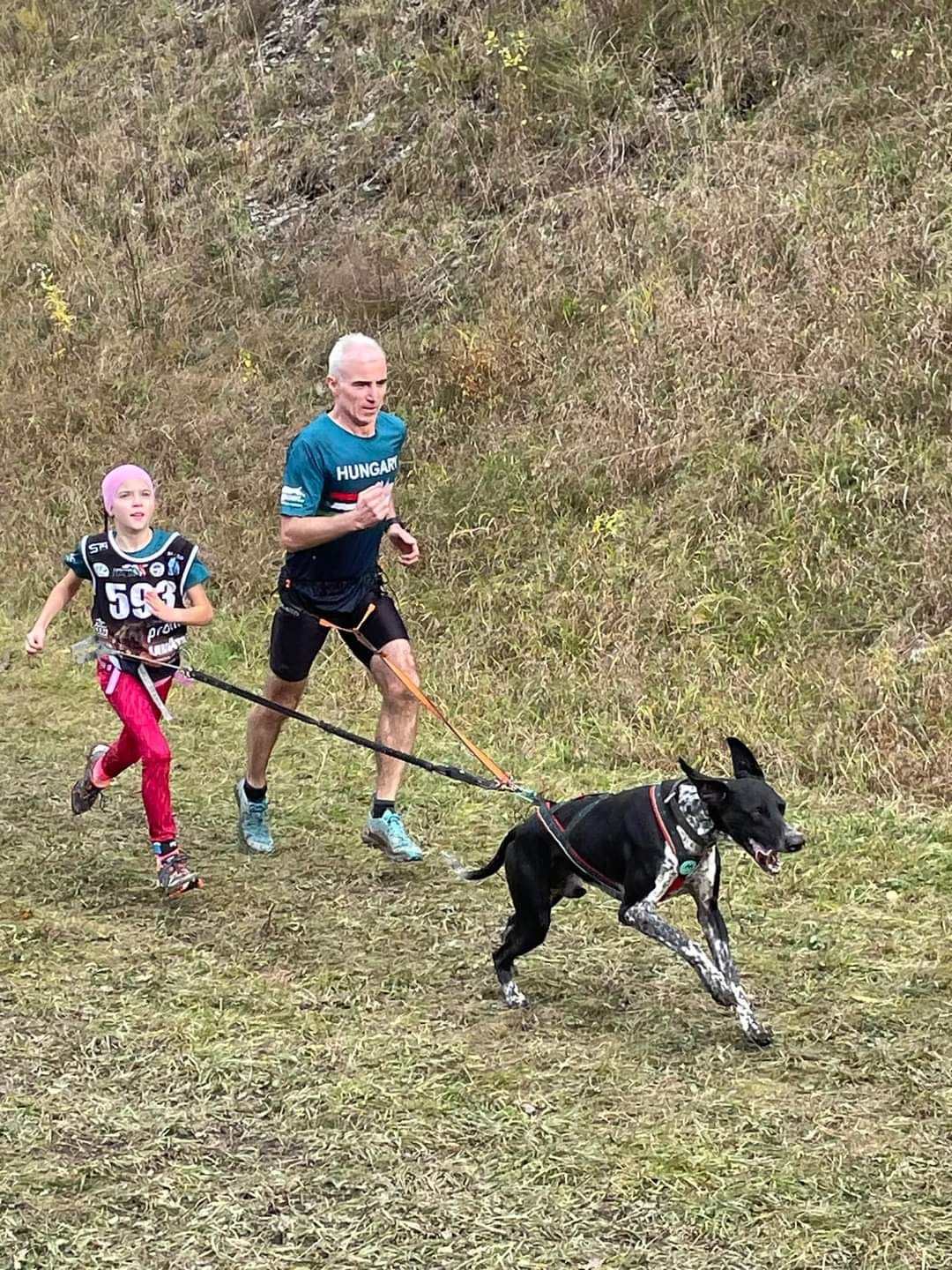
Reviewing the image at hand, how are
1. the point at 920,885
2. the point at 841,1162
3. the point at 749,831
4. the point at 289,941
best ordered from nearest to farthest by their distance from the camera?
the point at 841,1162 → the point at 749,831 → the point at 289,941 → the point at 920,885

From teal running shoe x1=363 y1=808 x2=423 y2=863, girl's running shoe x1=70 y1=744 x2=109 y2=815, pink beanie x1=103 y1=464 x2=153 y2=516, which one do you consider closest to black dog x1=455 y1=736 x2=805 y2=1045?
teal running shoe x1=363 y1=808 x2=423 y2=863

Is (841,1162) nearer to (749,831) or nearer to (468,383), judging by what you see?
(749,831)

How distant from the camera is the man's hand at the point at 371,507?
553 cm

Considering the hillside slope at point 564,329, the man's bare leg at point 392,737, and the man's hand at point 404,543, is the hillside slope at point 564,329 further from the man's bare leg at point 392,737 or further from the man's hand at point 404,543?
the man's hand at point 404,543

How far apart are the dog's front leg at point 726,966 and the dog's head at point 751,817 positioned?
28 cm

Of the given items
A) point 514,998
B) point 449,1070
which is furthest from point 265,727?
point 449,1070

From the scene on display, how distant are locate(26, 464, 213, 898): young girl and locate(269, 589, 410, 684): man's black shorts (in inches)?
17.1

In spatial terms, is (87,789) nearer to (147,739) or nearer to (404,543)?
(147,739)

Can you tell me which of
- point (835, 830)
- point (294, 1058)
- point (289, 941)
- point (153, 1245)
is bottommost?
point (835, 830)

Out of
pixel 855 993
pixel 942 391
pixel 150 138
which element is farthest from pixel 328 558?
pixel 150 138

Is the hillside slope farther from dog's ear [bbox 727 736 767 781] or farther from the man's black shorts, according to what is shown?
dog's ear [bbox 727 736 767 781]

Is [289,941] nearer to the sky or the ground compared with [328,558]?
nearer to the ground

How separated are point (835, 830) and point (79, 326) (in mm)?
10107

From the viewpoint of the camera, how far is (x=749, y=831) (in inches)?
168
